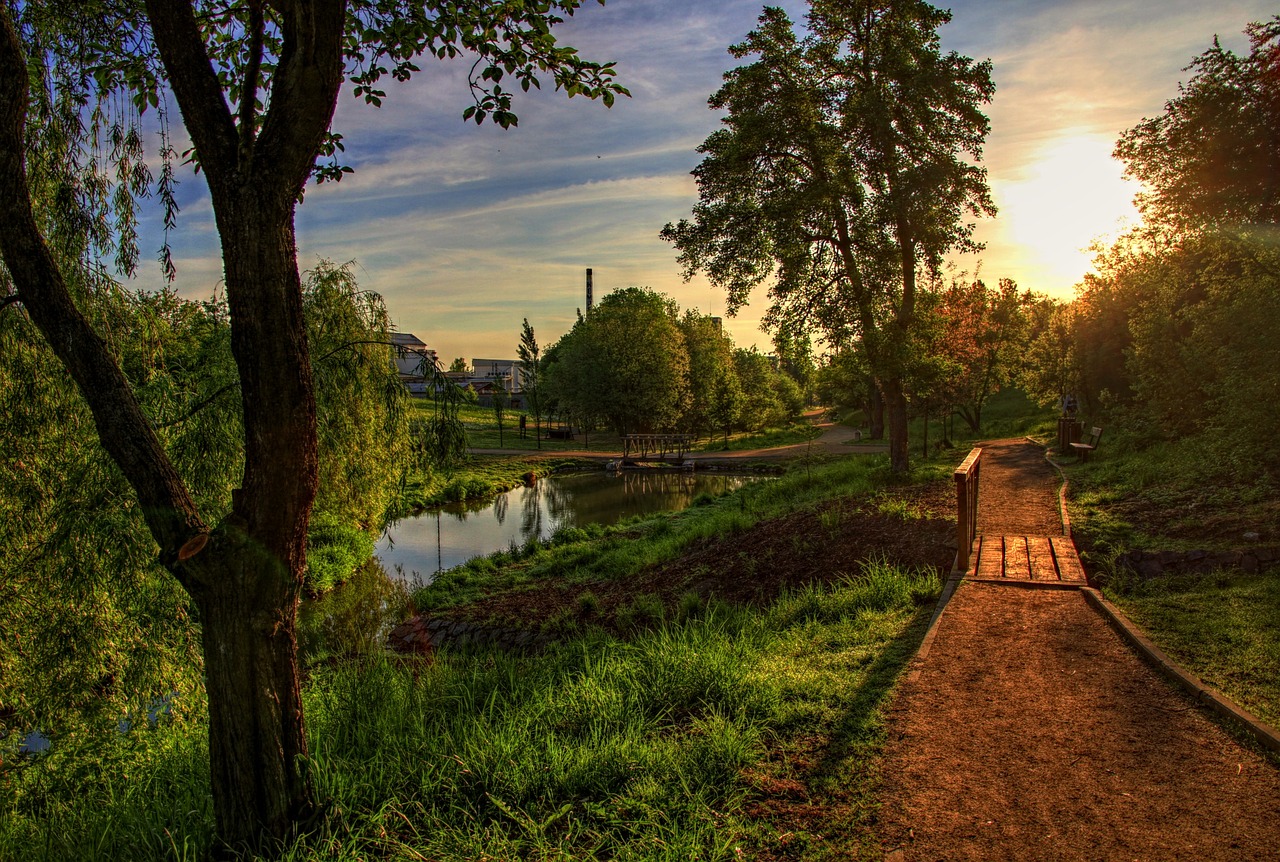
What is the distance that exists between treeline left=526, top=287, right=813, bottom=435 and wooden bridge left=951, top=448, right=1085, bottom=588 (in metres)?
39.2

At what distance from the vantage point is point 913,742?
454cm

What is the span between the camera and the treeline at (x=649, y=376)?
48.6m

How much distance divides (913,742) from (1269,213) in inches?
553

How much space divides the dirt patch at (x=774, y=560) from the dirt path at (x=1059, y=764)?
3.32 m

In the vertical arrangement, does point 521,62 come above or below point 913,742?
above

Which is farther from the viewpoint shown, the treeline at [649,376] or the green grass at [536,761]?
the treeline at [649,376]

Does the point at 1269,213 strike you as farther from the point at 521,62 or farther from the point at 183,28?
the point at 183,28

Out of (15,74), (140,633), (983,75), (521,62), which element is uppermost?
(983,75)

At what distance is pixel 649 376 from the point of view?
48688mm

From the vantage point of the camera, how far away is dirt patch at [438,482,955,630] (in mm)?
10070

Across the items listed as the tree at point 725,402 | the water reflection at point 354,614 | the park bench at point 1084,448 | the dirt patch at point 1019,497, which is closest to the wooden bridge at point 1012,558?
the dirt patch at point 1019,497

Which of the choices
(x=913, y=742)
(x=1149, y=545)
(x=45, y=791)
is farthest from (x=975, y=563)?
(x=45, y=791)

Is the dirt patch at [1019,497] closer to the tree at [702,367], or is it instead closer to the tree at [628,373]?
the tree at [628,373]

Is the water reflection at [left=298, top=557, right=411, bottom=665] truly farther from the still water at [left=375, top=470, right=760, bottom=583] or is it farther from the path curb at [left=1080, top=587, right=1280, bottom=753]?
the path curb at [left=1080, top=587, right=1280, bottom=753]
